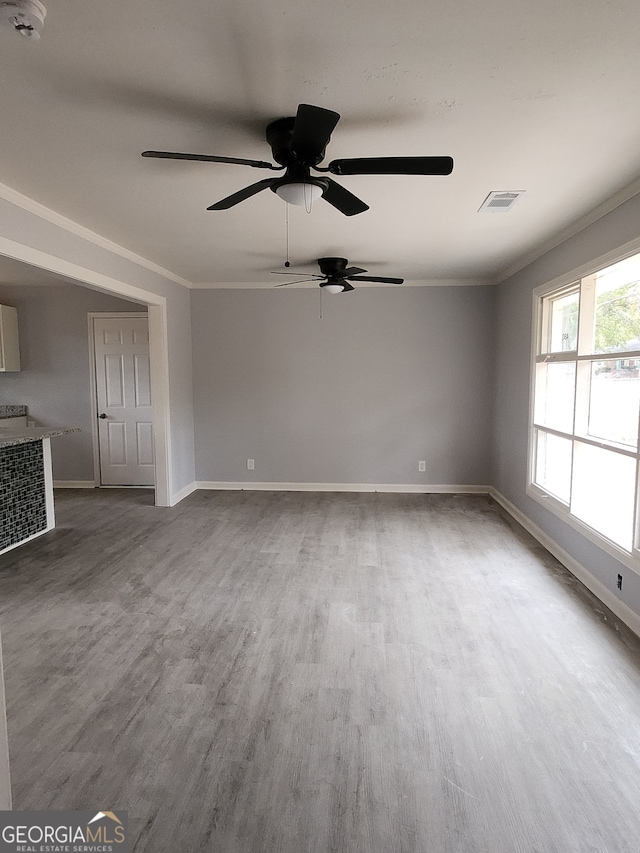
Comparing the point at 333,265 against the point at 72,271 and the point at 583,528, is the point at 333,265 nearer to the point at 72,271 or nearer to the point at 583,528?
the point at 72,271

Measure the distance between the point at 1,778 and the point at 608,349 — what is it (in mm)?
3643

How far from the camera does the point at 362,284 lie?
5.91 meters

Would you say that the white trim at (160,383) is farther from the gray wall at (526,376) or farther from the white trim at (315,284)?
the gray wall at (526,376)

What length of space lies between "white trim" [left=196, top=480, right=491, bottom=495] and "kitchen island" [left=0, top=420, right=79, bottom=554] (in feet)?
6.60

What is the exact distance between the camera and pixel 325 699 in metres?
2.21

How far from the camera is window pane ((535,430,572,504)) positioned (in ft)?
13.1

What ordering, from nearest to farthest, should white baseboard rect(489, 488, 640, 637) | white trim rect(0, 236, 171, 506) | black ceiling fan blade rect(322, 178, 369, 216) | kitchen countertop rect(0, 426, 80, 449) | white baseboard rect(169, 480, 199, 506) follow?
1. black ceiling fan blade rect(322, 178, 369, 216)
2. white baseboard rect(489, 488, 640, 637)
3. kitchen countertop rect(0, 426, 80, 449)
4. white trim rect(0, 236, 171, 506)
5. white baseboard rect(169, 480, 199, 506)

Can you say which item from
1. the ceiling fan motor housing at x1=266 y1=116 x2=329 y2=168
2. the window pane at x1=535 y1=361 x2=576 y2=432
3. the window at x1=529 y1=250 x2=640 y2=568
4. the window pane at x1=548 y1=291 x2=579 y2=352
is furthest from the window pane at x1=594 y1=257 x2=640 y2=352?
the ceiling fan motor housing at x1=266 y1=116 x2=329 y2=168

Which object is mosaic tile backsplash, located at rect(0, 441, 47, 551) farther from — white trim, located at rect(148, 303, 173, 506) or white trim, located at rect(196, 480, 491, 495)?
white trim, located at rect(196, 480, 491, 495)

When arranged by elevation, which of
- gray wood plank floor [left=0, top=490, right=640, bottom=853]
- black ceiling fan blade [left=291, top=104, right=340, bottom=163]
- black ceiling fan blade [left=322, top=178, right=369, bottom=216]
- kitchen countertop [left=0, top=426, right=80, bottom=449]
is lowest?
gray wood plank floor [left=0, top=490, right=640, bottom=853]

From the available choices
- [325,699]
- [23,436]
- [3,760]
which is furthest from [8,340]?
[3,760]

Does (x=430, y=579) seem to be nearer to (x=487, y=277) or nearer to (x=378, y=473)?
(x=378, y=473)

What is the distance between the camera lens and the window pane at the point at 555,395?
12.8 feet

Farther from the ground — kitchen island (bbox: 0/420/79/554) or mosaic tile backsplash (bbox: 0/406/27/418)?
mosaic tile backsplash (bbox: 0/406/27/418)
